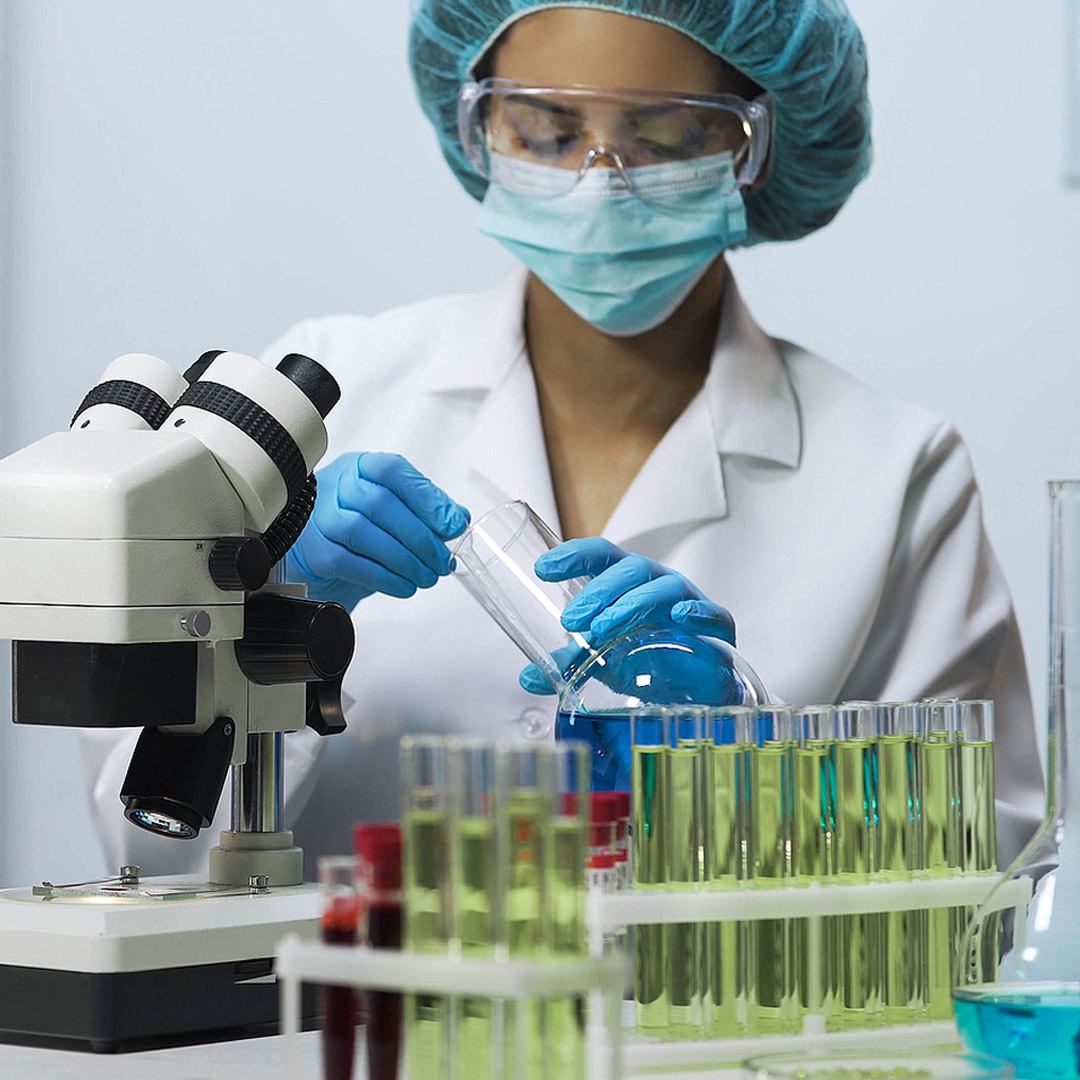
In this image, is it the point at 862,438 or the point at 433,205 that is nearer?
the point at 862,438

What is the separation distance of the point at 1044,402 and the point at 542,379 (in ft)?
2.72

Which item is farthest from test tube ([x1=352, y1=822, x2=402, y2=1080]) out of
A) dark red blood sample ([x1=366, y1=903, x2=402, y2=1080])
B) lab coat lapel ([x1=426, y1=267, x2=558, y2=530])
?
lab coat lapel ([x1=426, y1=267, x2=558, y2=530])

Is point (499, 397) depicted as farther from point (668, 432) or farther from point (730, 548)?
point (730, 548)

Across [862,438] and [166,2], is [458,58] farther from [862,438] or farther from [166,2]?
[166,2]

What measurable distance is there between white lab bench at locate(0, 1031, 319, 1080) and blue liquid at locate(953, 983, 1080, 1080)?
34 centimetres

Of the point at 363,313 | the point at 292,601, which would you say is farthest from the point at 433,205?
the point at 292,601

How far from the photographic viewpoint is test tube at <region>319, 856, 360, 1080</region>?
64 centimetres

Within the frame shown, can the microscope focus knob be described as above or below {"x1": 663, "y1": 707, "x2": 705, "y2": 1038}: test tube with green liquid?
above

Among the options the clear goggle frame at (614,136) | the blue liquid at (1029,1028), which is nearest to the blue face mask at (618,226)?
the clear goggle frame at (614,136)

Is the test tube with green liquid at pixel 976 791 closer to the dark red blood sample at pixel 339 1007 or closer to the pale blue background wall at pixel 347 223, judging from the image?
the dark red blood sample at pixel 339 1007

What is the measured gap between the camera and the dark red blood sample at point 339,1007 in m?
0.64

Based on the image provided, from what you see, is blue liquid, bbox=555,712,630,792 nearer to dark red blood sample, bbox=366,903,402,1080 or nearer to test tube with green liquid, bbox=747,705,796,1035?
test tube with green liquid, bbox=747,705,796,1035

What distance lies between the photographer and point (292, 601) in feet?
3.45

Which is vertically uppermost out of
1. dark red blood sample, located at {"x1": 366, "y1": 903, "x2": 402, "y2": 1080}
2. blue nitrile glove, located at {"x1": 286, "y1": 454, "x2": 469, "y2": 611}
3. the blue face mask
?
the blue face mask
